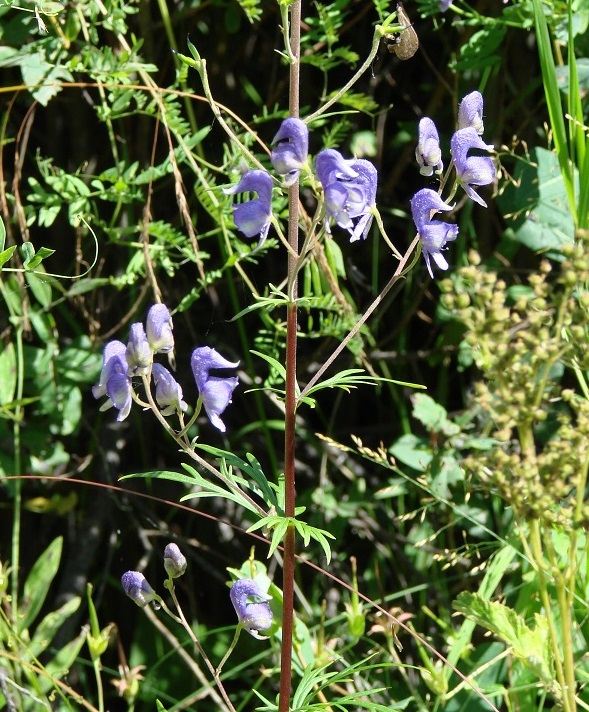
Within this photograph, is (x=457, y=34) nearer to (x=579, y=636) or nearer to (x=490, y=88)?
(x=490, y=88)

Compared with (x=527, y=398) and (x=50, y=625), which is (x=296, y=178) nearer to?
(x=527, y=398)

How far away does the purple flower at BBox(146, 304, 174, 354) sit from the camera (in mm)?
966

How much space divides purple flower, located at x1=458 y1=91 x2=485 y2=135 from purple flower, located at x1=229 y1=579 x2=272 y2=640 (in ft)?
1.80

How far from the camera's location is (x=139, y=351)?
94 centimetres

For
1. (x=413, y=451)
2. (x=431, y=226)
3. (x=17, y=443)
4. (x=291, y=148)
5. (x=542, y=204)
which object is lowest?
(x=413, y=451)

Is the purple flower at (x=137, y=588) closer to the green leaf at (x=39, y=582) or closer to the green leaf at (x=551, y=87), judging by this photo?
the green leaf at (x=39, y=582)

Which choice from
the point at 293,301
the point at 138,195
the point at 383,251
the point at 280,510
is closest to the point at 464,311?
the point at 293,301

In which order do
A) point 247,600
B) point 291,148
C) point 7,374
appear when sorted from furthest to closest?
1. point 7,374
2. point 247,600
3. point 291,148

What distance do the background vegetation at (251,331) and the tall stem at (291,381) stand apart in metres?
0.39

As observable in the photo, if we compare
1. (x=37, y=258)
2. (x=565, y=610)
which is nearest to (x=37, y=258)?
(x=37, y=258)

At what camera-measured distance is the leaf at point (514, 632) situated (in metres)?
1.05

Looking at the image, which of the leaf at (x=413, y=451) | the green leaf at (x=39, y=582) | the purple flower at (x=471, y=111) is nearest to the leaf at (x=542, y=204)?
the leaf at (x=413, y=451)

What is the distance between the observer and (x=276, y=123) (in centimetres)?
189

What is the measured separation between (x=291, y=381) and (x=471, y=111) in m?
0.37
